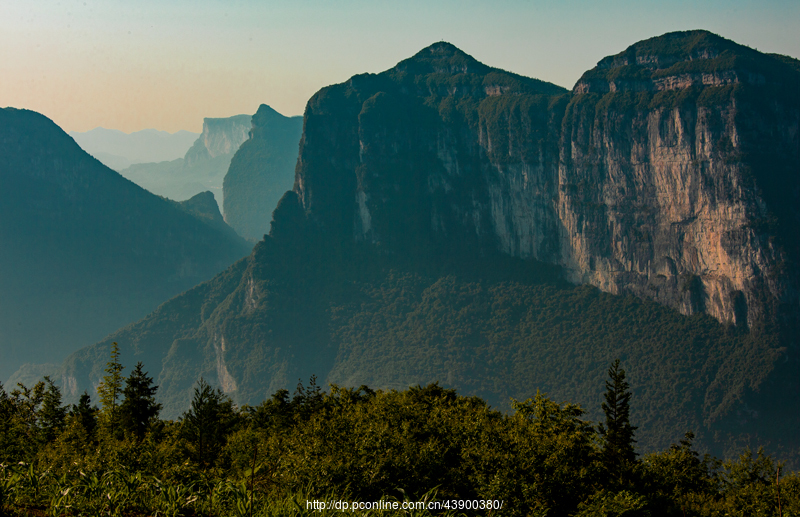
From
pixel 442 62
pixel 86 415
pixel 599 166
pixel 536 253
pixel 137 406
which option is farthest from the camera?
pixel 442 62

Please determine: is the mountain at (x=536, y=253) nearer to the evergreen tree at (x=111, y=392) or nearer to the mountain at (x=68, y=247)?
the mountain at (x=68, y=247)

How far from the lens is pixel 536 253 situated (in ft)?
409

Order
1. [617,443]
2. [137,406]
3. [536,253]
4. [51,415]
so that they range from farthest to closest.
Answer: [536,253] < [51,415] < [137,406] < [617,443]

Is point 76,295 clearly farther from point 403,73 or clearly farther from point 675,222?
point 675,222

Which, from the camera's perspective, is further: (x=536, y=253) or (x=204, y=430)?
(x=536, y=253)

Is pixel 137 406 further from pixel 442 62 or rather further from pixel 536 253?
pixel 442 62

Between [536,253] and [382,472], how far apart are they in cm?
10444

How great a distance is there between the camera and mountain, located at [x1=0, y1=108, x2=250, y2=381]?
160 meters

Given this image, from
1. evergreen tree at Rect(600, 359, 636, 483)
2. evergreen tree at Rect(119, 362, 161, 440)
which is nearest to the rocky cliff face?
evergreen tree at Rect(600, 359, 636, 483)

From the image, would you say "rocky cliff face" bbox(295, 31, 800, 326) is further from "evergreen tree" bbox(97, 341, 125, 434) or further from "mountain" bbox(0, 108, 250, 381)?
"evergreen tree" bbox(97, 341, 125, 434)

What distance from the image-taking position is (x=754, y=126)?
97.8 meters

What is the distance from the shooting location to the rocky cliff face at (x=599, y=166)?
318ft

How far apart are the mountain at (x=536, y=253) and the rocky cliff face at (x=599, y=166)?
329mm

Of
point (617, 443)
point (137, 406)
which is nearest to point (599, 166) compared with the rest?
point (617, 443)
